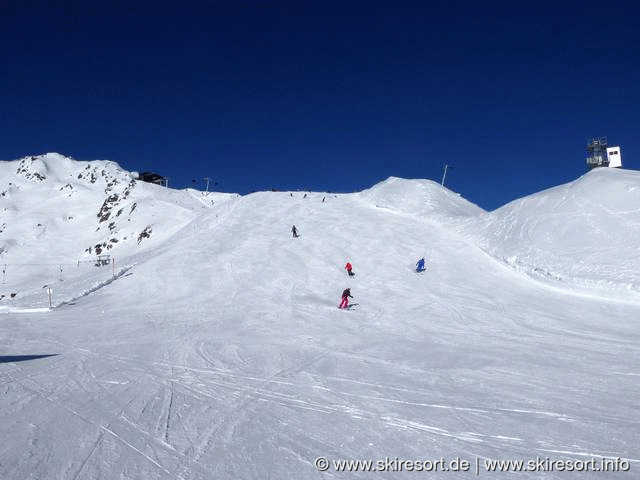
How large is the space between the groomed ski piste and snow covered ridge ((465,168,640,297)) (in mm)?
135

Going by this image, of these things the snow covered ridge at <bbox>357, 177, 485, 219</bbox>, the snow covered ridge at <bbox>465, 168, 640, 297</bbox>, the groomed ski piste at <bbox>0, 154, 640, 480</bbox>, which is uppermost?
the snow covered ridge at <bbox>357, 177, 485, 219</bbox>

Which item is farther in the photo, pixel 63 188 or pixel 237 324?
pixel 63 188

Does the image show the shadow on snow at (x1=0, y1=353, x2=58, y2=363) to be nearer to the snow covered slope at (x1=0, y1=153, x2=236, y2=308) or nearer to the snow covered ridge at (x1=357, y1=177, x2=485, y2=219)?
the snow covered slope at (x1=0, y1=153, x2=236, y2=308)

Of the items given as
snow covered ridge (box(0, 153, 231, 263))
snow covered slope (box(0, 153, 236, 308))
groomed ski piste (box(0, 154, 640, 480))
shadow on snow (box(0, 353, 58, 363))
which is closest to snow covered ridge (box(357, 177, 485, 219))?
groomed ski piste (box(0, 154, 640, 480))

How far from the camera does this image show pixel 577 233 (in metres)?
24.8

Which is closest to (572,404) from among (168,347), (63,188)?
(168,347)

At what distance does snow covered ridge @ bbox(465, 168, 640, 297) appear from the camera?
20.7m

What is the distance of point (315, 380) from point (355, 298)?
39.8 feet

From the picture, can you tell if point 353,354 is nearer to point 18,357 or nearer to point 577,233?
point 18,357

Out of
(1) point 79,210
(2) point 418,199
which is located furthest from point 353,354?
(1) point 79,210

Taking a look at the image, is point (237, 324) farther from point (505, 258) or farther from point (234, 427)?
point (505, 258)

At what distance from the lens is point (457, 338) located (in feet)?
43.8

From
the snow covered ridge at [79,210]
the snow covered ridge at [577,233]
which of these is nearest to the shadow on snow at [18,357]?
the snow covered ridge at [577,233]

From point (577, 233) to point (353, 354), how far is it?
20.4 meters
